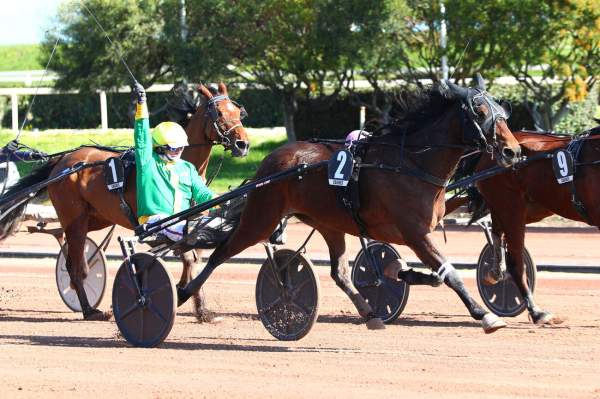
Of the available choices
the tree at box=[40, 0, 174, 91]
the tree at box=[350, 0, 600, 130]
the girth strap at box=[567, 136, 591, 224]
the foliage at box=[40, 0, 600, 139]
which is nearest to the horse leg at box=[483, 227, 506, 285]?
the girth strap at box=[567, 136, 591, 224]

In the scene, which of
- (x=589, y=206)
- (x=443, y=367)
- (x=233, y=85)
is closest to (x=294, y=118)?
(x=233, y=85)

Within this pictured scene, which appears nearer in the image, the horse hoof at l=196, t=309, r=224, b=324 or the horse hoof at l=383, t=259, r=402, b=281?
the horse hoof at l=383, t=259, r=402, b=281

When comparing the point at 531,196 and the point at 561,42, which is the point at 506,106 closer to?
the point at 531,196

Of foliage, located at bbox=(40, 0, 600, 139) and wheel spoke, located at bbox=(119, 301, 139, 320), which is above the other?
foliage, located at bbox=(40, 0, 600, 139)

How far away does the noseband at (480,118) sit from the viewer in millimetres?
8359

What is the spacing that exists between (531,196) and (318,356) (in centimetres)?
301

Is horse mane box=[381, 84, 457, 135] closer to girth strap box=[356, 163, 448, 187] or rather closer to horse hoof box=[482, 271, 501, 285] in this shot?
girth strap box=[356, 163, 448, 187]

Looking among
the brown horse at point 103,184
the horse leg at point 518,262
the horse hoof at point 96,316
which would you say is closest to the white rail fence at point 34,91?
the brown horse at point 103,184

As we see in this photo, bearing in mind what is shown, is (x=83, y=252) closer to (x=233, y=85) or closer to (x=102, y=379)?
(x=102, y=379)

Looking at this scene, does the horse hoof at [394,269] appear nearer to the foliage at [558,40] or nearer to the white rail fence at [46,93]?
the foliage at [558,40]

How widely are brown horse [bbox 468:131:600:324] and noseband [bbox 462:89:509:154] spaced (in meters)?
1.63

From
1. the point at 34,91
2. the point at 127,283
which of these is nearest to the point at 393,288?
the point at 127,283

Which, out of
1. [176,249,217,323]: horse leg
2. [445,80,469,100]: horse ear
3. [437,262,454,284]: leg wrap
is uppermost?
[445,80,469,100]: horse ear

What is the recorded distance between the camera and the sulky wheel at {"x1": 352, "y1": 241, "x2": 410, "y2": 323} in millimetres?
10000
